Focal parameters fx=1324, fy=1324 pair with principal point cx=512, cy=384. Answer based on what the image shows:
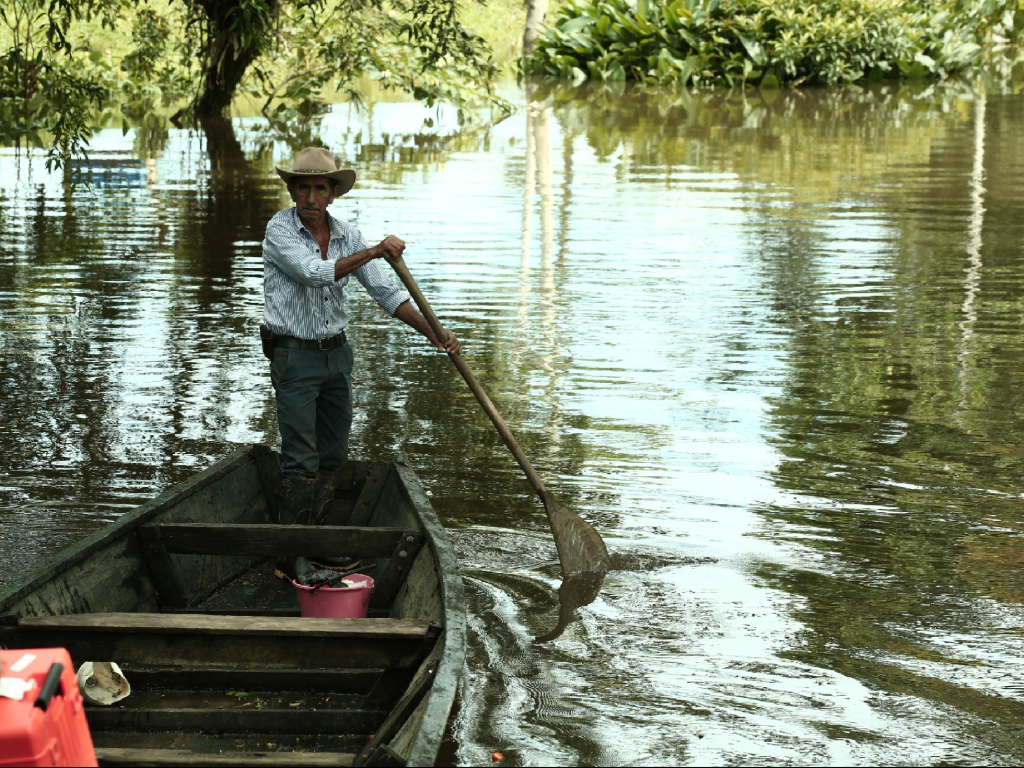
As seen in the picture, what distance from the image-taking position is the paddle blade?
5.84 m

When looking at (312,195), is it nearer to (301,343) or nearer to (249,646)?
(301,343)

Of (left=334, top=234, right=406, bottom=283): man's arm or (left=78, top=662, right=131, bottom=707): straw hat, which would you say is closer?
(left=78, top=662, right=131, bottom=707): straw hat

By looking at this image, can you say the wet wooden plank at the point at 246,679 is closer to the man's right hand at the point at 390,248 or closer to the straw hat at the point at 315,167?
A: the man's right hand at the point at 390,248

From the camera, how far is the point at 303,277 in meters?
5.37

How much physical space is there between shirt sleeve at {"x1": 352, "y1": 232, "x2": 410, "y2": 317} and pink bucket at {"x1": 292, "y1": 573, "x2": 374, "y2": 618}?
4.37 ft

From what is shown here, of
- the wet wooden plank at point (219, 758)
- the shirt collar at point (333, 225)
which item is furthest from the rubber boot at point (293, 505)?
the wet wooden plank at point (219, 758)

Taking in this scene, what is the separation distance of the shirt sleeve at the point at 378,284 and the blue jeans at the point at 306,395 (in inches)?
10.9

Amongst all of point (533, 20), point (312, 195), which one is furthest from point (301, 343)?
point (533, 20)

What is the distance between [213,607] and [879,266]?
27.2 feet

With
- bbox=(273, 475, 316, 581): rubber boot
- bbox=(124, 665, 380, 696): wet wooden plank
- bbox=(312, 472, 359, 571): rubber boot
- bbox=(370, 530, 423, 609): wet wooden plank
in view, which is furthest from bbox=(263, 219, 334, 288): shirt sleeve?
bbox=(124, 665, 380, 696): wet wooden plank

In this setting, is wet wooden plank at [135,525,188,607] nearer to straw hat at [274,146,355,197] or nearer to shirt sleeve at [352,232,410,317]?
shirt sleeve at [352,232,410,317]

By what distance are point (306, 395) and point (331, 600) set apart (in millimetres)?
1034

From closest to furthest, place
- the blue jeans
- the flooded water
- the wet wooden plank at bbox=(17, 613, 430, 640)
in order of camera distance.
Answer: the wet wooden plank at bbox=(17, 613, 430, 640) < the flooded water < the blue jeans

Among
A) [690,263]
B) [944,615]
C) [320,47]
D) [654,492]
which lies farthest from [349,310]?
[320,47]
